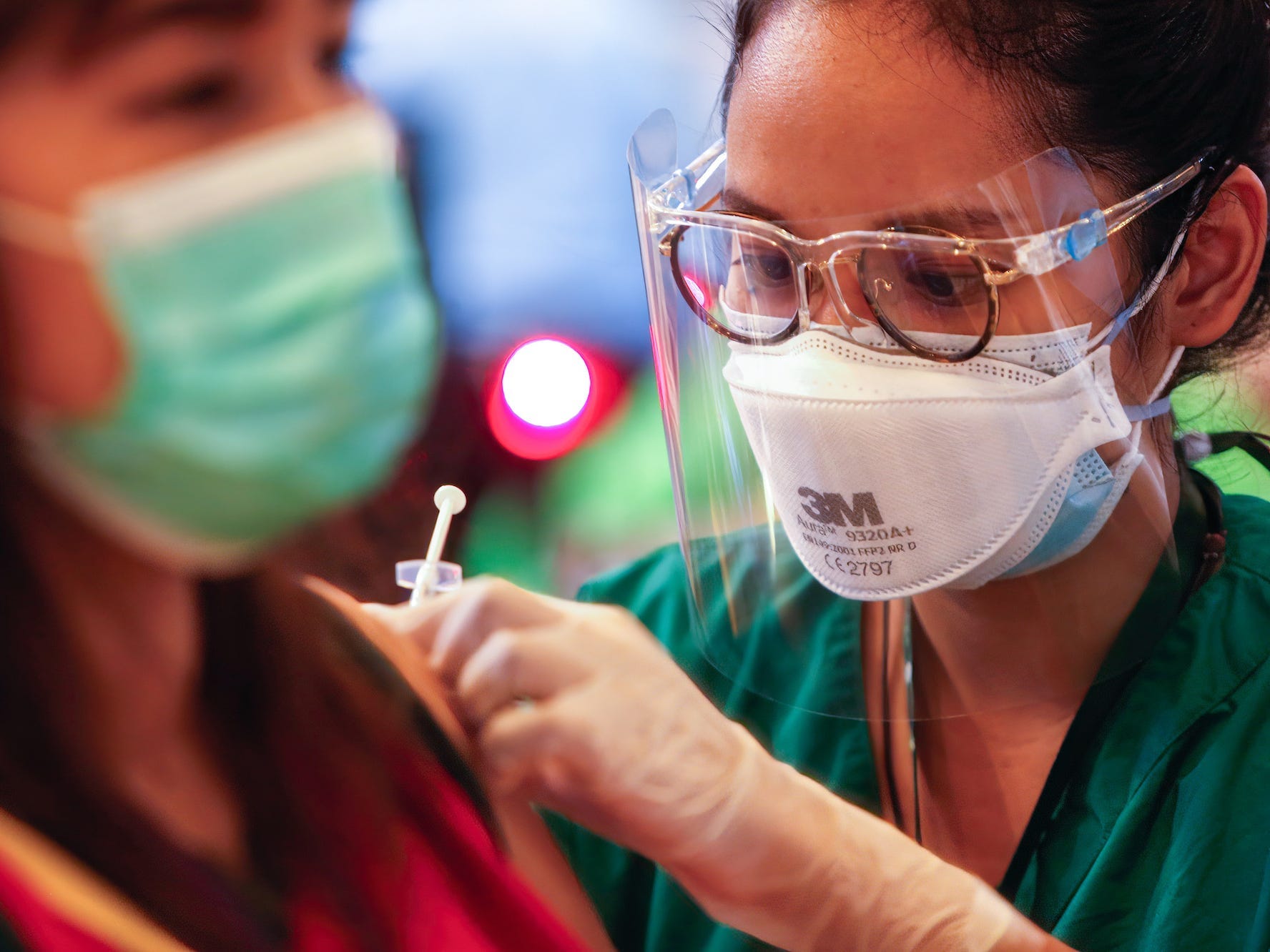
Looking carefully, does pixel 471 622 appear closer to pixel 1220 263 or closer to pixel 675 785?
pixel 675 785

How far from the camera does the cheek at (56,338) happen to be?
344 mm

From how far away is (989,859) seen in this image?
1.17 metres

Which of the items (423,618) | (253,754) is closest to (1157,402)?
(423,618)

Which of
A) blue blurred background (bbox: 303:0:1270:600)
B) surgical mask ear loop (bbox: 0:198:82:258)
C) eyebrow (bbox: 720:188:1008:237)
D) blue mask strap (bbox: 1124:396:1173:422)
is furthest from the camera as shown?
blue mask strap (bbox: 1124:396:1173:422)

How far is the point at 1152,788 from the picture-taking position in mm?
1069

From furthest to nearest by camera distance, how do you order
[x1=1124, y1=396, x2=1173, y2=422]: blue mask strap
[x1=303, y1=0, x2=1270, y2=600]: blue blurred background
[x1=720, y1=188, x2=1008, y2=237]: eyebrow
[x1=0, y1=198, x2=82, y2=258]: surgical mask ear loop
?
1. [x1=1124, y1=396, x2=1173, y2=422]: blue mask strap
2. [x1=720, y1=188, x2=1008, y2=237]: eyebrow
3. [x1=303, y1=0, x2=1270, y2=600]: blue blurred background
4. [x1=0, y1=198, x2=82, y2=258]: surgical mask ear loop

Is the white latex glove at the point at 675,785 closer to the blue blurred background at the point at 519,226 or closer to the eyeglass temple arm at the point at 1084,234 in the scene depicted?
the blue blurred background at the point at 519,226

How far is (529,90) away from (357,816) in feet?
1.19

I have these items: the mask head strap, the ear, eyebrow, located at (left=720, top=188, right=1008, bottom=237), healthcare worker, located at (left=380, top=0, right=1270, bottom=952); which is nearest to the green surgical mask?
healthcare worker, located at (left=380, top=0, right=1270, bottom=952)

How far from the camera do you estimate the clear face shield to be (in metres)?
1.00

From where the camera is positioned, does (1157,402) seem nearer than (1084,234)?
No

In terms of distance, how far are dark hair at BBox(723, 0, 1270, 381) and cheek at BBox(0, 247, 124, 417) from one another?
837 mm

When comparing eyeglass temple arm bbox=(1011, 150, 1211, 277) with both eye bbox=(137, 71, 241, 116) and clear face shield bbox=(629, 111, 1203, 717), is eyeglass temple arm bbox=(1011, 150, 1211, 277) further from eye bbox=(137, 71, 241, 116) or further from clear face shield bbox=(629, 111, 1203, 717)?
eye bbox=(137, 71, 241, 116)

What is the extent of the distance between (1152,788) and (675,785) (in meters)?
0.62
